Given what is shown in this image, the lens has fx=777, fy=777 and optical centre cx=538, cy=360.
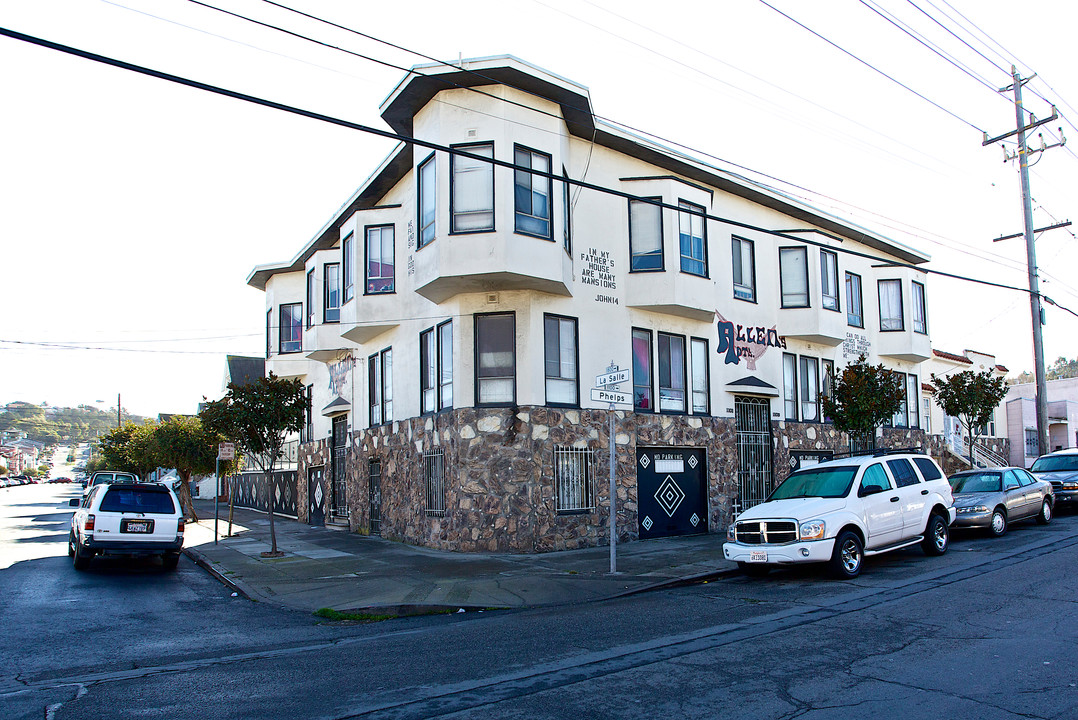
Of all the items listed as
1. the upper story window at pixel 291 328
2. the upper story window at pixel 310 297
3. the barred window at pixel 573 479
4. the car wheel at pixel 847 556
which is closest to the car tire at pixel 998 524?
the car wheel at pixel 847 556

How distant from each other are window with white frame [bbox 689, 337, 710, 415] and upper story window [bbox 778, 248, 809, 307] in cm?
432

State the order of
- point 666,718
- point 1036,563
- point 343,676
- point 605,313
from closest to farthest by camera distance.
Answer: point 666,718 → point 343,676 → point 1036,563 → point 605,313

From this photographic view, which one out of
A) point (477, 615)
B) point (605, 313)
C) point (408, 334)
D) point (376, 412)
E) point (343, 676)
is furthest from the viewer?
point (376, 412)

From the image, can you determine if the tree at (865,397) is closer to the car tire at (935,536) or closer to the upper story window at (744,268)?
the upper story window at (744,268)

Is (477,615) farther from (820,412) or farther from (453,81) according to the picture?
(820,412)

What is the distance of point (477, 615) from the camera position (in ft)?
34.1

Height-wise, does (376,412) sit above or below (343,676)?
above

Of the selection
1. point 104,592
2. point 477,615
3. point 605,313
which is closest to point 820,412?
point 605,313

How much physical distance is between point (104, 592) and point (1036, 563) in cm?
1508

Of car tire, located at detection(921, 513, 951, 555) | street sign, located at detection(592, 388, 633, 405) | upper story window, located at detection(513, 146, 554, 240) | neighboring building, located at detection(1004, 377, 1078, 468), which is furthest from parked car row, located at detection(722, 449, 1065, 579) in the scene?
neighboring building, located at detection(1004, 377, 1078, 468)

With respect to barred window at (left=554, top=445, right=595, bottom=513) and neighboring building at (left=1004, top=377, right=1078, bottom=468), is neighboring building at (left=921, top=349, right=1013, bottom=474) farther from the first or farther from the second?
barred window at (left=554, top=445, right=595, bottom=513)

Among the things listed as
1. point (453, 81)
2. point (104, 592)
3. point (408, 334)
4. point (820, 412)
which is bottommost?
point (104, 592)

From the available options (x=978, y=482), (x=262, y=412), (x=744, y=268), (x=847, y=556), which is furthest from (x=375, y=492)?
(x=978, y=482)

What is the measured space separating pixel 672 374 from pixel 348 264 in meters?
9.72
